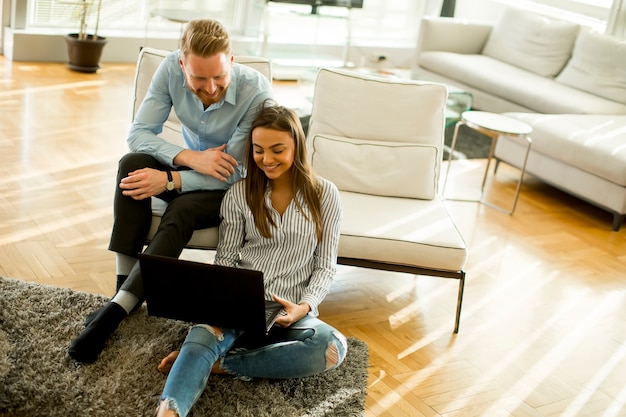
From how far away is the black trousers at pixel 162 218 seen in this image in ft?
8.61

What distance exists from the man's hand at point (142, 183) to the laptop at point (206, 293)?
43cm

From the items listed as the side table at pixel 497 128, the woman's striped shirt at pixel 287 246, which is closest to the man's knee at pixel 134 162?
the woman's striped shirt at pixel 287 246

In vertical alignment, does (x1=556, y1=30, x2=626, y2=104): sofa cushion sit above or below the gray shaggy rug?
above

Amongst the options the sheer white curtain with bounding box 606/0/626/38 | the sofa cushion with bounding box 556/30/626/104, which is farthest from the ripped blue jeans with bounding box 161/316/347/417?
the sheer white curtain with bounding box 606/0/626/38

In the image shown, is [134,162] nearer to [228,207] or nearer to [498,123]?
[228,207]

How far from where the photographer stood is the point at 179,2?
→ 6.70 meters

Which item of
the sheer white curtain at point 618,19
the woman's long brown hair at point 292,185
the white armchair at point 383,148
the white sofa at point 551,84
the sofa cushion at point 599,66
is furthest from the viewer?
the sheer white curtain at point 618,19

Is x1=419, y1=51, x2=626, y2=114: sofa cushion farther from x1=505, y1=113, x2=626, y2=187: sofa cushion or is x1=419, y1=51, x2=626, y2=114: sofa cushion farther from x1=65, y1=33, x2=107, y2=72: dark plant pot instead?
x1=65, y1=33, x2=107, y2=72: dark plant pot

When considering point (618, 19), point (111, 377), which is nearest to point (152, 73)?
point (111, 377)

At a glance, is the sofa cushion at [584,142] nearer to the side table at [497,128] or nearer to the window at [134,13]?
the side table at [497,128]

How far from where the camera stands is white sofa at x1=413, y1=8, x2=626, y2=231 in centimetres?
445

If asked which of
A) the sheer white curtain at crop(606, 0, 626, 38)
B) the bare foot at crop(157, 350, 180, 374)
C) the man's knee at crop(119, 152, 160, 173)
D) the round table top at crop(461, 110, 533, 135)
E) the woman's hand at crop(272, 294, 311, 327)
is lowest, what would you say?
the bare foot at crop(157, 350, 180, 374)

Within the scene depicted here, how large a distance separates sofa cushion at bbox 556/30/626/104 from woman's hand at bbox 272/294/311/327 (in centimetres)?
Result: 393

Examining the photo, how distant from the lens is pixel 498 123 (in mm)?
→ 4473
